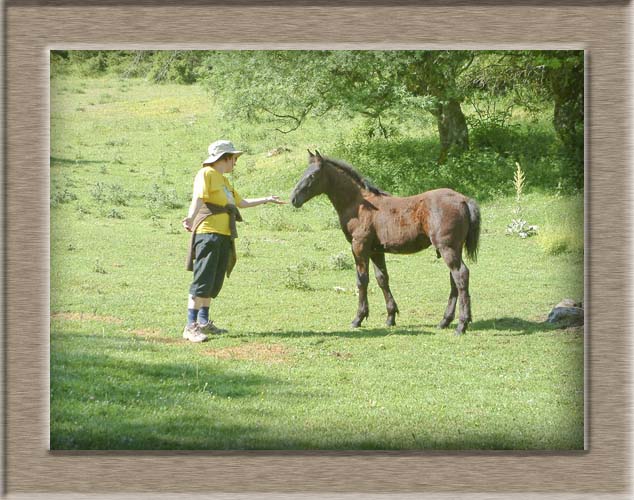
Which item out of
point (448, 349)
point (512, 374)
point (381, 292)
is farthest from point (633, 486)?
point (381, 292)

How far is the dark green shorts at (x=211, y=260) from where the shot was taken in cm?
775

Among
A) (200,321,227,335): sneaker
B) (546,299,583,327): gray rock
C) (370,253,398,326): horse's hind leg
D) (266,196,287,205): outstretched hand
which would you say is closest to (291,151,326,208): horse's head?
(266,196,287,205): outstretched hand

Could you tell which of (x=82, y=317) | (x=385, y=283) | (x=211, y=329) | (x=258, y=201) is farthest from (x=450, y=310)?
(x=82, y=317)

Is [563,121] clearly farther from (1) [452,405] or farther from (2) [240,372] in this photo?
(2) [240,372]

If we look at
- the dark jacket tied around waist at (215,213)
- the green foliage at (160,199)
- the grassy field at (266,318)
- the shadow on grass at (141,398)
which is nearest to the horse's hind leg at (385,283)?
the grassy field at (266,318)

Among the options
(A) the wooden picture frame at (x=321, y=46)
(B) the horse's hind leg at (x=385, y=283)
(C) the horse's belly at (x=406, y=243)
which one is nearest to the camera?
(A) the wooden picture frame at (x=321, y=46)

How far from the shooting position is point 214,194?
7.85 meters

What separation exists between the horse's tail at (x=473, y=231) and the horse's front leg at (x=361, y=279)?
992 millimetres

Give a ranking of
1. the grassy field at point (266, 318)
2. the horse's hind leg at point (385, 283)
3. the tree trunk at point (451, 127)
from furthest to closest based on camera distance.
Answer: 1. the horse's hind leg at point (385, 283)
2. the tree trunk at point (451, 127)
3. the grassy field at point (266, 318)

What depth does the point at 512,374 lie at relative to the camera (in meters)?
7.28

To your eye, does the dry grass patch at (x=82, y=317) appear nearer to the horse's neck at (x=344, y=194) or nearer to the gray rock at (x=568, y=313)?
the horse's neck at (x=344, y=194)

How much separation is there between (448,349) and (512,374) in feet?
2.55

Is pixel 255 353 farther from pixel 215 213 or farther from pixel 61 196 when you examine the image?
pixel 61 196

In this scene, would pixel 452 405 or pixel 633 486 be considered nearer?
pixel 633 486
